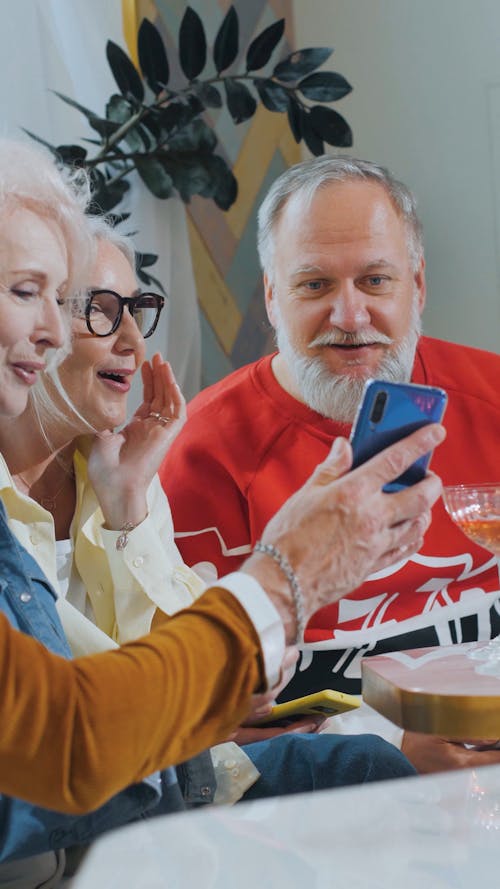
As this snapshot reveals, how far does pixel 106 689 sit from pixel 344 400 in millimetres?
1210

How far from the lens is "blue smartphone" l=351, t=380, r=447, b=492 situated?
3.79 feet

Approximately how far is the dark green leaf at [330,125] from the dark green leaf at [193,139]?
0.31m

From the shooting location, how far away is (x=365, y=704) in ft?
4.96

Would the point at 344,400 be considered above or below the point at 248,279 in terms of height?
below

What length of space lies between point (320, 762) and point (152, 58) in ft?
7.21

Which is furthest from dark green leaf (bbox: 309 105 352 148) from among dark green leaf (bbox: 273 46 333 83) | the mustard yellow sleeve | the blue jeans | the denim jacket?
the mustard yellow sleeve

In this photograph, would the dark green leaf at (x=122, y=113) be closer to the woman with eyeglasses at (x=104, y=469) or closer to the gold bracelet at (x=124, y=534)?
the woman with eyeglasses at (x=104, y=469)

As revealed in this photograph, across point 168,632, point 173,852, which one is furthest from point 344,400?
point 173,852

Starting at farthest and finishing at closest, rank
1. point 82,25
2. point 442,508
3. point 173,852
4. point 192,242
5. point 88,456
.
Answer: point 192,242 → point 82,25 → point 442,508 → point 88,456 → point 173,852

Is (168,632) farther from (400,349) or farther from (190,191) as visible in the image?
(190,191)

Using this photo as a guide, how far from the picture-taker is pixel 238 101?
3.05m

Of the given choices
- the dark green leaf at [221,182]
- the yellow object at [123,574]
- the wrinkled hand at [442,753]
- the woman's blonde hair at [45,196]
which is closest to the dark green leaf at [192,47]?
the dark green leaf at [221,182]

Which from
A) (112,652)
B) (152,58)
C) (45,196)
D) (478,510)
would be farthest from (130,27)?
(112,652)

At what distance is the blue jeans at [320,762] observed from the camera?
52.0 inches
